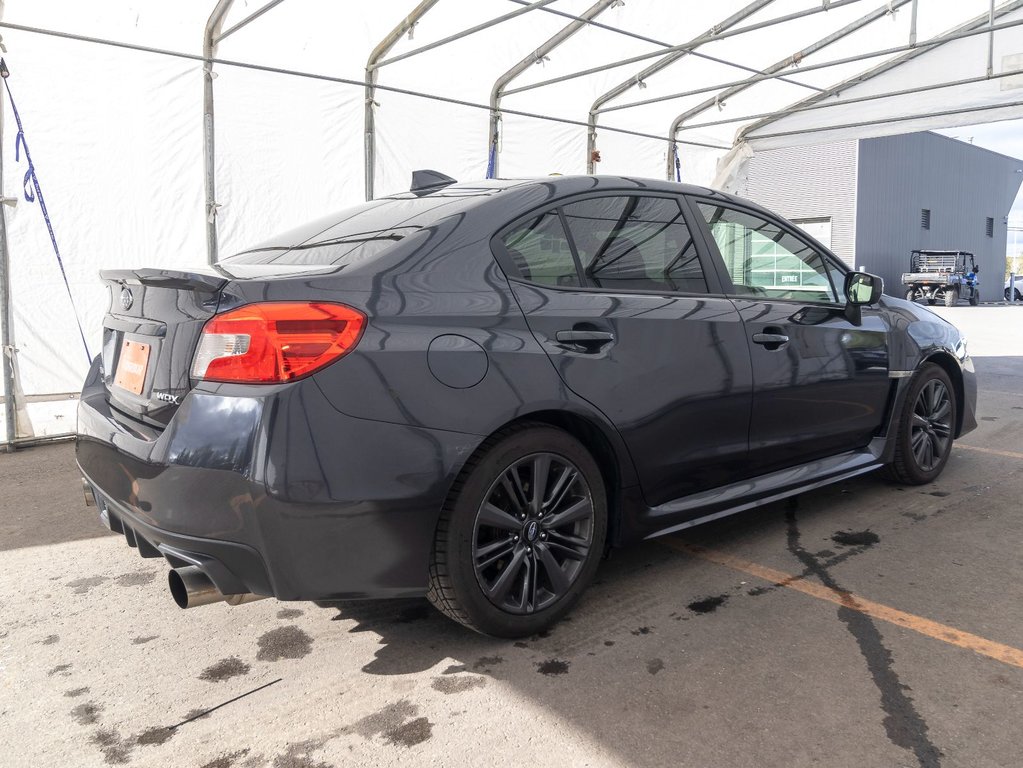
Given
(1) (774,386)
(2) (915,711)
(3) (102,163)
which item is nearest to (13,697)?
(2) (915,711)

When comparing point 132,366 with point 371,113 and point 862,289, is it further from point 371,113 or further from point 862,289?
point 371,113

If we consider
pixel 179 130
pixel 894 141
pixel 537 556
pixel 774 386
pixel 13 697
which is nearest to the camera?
pixel 13 697

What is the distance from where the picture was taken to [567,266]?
2744mm

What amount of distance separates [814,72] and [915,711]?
8544 millimetres

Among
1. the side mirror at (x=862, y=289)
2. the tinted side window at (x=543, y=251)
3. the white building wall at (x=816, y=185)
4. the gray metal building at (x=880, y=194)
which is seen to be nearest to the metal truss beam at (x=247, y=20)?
the tinted side window at (x=543, y=251)

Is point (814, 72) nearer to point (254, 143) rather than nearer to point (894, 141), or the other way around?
point (254, 143)

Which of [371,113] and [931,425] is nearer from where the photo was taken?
[931,425]

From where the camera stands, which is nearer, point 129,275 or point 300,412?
point 300,412

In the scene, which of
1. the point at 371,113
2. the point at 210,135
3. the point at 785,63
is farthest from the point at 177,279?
the point at 785,63

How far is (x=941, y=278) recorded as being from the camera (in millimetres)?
29391

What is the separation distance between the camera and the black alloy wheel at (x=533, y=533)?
2.50 m

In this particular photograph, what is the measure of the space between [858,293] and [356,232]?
232 cm

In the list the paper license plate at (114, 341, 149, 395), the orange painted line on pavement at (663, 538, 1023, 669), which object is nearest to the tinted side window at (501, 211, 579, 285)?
the paper license plate at (114, 341, 149, 395)

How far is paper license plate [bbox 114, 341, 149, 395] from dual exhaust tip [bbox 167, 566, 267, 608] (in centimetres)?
57
